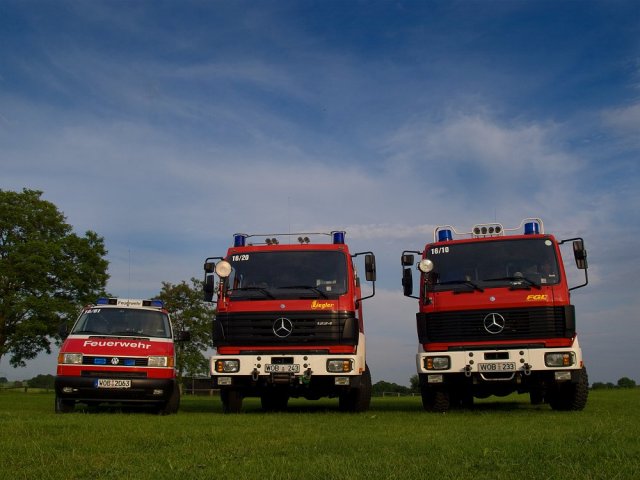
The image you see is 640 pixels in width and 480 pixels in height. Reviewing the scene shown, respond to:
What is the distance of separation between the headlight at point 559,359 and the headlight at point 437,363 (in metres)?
1.58

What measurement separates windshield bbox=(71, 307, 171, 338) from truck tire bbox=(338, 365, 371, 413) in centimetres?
357

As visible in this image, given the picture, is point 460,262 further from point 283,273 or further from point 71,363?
point 71,363

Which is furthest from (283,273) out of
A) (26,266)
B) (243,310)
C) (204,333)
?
(204,333)

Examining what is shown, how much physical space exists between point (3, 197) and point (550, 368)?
98.8 feet

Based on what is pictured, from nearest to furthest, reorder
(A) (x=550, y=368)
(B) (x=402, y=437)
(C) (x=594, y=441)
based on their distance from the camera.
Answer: (C) (x=594, y=441)
(B) (x=402, y=437)
(A) (x=550, y=368)

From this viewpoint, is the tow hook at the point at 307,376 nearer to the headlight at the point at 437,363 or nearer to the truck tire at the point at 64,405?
the headlight at the point at 437,363

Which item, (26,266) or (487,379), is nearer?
(487,379)

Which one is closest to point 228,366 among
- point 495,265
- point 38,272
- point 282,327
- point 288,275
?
point 282,327

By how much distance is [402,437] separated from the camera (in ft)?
23.2

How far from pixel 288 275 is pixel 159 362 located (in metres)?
2.74

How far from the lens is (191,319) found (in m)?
37.6

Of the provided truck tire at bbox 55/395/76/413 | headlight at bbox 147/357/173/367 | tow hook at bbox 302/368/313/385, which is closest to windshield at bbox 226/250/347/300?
tow hook at bbox 302/368/313/385

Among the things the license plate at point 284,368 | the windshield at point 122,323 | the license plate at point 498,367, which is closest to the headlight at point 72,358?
the windshield at point 122,323

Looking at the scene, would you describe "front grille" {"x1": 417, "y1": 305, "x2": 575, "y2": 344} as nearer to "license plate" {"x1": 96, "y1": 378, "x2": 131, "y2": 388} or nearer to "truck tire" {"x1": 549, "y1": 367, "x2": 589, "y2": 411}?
"truck tire" {"x1": 549, "y1": 367, "x2": 589, "y2": 411}
